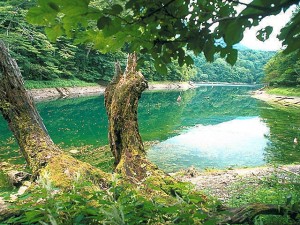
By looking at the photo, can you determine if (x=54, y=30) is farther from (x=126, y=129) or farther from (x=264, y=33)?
(x=126, y=129)

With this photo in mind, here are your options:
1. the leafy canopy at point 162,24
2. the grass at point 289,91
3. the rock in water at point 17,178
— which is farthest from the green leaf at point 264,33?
the grass at point 289,91

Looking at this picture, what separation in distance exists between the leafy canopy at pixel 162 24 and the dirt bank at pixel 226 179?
6.75 metres

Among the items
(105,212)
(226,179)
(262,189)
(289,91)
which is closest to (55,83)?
(226,179)

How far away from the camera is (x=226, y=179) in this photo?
10172mm

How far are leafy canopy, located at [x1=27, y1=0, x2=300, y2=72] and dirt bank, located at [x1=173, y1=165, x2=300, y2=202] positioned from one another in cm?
675

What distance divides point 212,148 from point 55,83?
3135cm

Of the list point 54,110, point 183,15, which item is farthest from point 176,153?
point 54,110

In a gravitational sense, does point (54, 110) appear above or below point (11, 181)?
below

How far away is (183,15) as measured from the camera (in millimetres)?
1729

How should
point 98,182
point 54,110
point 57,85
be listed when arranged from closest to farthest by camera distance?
1. point 98,182
2. point 54,110
3. point 57,85

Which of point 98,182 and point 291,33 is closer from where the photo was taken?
point 291,33

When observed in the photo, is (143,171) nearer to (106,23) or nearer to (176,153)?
(106,23)

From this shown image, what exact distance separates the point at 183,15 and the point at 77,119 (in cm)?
2454

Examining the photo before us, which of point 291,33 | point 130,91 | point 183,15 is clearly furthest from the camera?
point 130,91
